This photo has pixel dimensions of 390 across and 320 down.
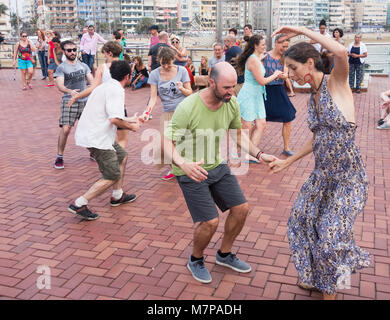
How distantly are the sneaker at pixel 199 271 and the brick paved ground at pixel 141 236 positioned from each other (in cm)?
6

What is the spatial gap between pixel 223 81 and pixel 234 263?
1563 mm

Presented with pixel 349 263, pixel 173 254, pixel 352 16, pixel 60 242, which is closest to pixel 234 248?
pixel 173 254

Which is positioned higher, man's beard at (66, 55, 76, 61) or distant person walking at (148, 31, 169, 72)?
distant person walking at (148, 31, 169, 72)

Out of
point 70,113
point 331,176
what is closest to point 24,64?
point 70,113

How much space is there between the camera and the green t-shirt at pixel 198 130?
3.37 metres

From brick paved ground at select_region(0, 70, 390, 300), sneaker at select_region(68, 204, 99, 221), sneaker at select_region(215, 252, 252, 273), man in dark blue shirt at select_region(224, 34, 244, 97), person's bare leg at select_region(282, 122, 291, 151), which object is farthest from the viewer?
man in dark blue shirt at select_region(224, 34, 244, 97)

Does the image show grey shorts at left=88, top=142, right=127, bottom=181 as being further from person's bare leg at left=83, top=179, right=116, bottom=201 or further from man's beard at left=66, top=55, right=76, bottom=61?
man's beard at left=66, top=55, right=76, bottom=61

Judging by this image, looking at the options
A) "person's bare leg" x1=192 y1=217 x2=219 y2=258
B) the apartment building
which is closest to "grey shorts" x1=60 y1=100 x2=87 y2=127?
"person's bare leg" x1=192 y1=217 x2=219 y2=258

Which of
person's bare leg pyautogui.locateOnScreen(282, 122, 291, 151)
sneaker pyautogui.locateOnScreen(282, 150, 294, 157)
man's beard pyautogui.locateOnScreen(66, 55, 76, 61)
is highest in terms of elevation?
man's beard pyautogui.locateOnScreen(66, 55, 76, 61)

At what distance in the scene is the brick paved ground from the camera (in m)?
3.55

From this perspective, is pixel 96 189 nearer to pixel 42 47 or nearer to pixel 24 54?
pixel 24 54

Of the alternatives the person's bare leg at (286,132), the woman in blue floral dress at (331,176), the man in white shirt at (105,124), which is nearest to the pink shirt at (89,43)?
the person's bare leg at (286,132)
